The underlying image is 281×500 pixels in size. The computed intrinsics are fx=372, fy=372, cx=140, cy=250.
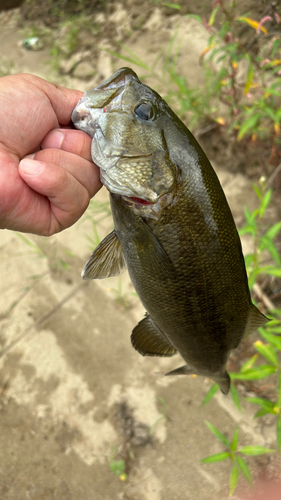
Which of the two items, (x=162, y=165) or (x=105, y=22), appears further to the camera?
(x=105, y=22)

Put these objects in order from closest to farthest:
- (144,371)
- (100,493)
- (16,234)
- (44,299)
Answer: (100,493), (144,371), (44,299), (16,234)

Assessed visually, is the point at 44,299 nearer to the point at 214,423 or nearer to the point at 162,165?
the point at 214,423

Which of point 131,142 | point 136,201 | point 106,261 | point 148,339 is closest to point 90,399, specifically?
point 148,339

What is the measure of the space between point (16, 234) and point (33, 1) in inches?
157

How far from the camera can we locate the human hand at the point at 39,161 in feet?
4.36

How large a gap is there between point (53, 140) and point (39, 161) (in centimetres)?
18

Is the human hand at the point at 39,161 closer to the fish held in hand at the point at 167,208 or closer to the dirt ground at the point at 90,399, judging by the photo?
the fish held in hand at the point at 167,208

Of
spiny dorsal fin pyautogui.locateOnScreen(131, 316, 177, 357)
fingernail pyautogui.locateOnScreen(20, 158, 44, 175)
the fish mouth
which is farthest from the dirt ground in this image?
fingernail pyautogui.locateOnScreen(20, 158, 44, 175)

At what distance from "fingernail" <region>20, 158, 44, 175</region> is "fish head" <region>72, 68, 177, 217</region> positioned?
0.64 ft

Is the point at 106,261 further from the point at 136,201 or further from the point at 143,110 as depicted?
the point at 143,110

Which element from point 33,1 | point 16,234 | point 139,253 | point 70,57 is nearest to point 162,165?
point 139,253

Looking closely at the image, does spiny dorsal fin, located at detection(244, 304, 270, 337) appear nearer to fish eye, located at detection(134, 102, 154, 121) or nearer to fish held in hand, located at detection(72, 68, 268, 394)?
fish held in hand, located at detection(72, 68, 268, 394)

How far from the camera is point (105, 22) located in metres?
4.61

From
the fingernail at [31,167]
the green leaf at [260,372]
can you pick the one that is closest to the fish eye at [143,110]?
the fingernail at [31,167]
